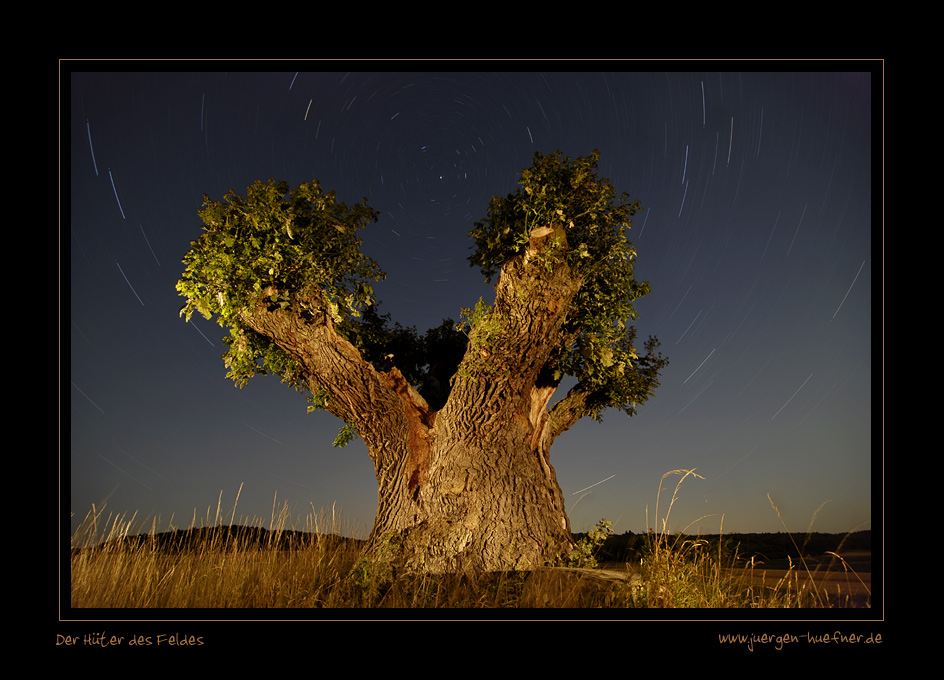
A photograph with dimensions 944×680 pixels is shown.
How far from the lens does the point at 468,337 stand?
384 inches

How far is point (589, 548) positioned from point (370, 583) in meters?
3.75

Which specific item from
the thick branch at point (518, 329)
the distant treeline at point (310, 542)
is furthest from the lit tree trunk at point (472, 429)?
the distant treeline at point (310, 542)

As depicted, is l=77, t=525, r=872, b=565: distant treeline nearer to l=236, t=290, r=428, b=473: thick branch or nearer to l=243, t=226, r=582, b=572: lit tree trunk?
l=243, t=226, r=582, b=572: lit tree trunk

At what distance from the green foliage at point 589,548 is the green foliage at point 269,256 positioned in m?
5.78

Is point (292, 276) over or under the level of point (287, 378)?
over

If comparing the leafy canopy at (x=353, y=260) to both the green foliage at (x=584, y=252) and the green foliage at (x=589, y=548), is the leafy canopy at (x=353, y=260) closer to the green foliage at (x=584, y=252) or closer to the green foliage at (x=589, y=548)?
the green foliage at (x=584, y=252)

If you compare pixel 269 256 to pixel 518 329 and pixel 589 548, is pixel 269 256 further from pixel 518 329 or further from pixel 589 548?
pixel 589 548

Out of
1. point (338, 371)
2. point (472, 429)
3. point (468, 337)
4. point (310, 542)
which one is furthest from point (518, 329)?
point (310, 542)

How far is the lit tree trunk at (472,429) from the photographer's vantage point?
8.93 metres

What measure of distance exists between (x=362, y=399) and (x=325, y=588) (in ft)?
11.3

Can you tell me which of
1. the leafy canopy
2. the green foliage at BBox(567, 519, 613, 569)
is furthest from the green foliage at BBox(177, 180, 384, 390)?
the green foliage at BBox(567, 519, 613, 569)
